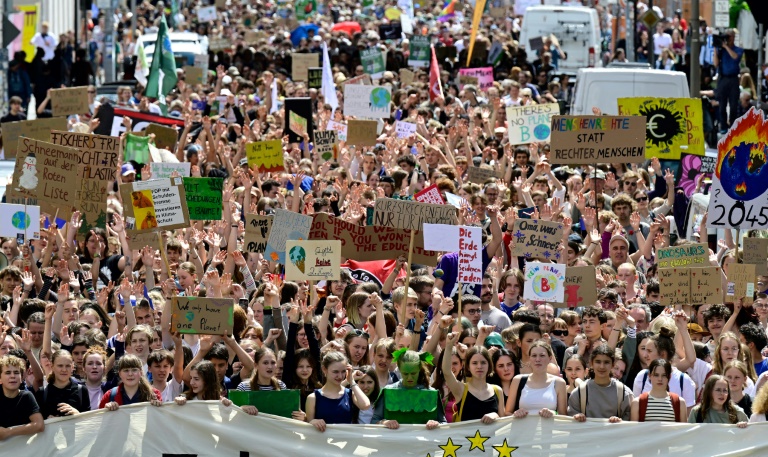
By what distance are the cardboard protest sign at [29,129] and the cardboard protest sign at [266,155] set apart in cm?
196

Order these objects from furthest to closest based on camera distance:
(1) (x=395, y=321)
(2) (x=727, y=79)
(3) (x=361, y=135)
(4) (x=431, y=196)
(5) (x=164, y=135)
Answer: (2) (x=727, y=79), (5) (x=164, y=135), (3) (x=361, y=135), (4) (x=431, y=196), (1) (x=395, y=321)

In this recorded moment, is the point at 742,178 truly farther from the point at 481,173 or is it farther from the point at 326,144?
the point at 326,144

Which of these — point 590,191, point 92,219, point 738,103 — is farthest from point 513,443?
point 738,103

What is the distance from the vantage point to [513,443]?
998 cm

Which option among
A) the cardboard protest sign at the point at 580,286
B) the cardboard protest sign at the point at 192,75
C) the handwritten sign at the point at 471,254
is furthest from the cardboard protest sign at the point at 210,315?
the cardboard protest sign at the point at 192,75

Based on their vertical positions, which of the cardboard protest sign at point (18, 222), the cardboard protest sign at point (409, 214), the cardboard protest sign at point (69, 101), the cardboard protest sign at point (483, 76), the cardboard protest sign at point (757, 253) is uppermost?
→ the cardboard protest sign at point (483, 76)

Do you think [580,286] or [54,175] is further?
[54,175]

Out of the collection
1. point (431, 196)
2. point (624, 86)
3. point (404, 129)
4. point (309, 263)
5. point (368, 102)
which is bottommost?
point (309, 263)

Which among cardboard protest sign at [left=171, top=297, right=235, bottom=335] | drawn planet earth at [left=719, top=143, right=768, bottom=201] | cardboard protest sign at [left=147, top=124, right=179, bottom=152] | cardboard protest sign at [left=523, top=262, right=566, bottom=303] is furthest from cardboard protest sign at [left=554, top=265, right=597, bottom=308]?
cardboard protest sign at [left=147, top=124, right=179, bottom=152]

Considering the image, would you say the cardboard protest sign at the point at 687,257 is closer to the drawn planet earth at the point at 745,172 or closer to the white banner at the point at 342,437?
the drawn planet earth at the point at 745,172

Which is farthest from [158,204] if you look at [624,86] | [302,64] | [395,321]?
[302,64]

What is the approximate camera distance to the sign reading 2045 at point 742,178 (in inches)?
528

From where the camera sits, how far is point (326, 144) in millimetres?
19391

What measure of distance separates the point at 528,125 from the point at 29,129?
501 centimetres
